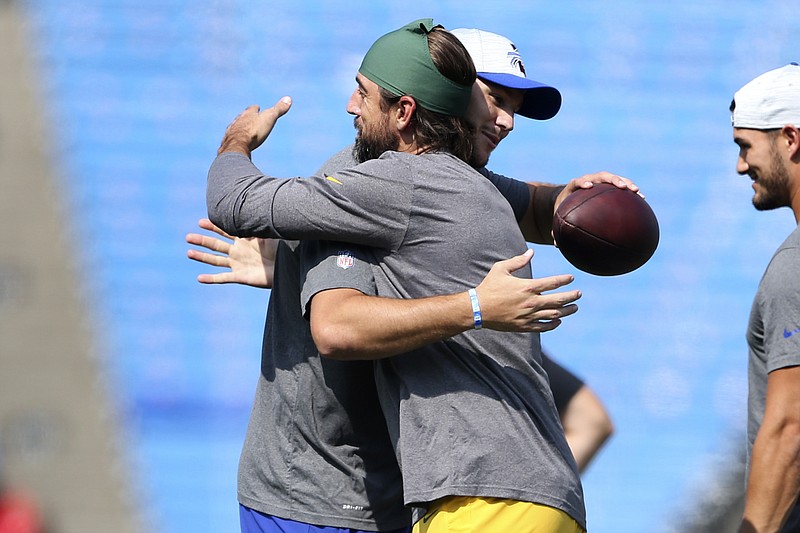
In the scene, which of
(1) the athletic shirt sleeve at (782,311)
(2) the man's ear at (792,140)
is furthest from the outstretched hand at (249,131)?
(2) the man's ear at (792,140)

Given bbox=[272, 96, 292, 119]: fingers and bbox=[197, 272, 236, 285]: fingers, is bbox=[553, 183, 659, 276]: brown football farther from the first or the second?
bbox=[197, 272, 236, 285]: fingers

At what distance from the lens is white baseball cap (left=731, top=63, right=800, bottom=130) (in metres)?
3.16

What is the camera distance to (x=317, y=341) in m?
2.28

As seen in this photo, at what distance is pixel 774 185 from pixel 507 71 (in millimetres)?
841

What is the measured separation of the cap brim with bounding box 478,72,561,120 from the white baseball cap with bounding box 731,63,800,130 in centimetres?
54

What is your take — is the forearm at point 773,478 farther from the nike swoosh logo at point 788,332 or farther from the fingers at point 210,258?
the fingers at point 210,258

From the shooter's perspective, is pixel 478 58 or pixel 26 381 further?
pixel 26 381

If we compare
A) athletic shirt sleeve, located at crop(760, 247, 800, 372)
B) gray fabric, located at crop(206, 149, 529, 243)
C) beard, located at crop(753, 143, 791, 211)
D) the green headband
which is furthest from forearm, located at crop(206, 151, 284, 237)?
beard, located at crop(753, 143, 791, 211)

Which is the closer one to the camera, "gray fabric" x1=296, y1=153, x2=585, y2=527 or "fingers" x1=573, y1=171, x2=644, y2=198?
"gray fabric" x1=296, y1=153, x2=585, y2=527

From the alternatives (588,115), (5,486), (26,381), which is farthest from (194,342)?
(588,115)

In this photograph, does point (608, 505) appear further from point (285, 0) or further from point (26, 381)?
point (285, 0)

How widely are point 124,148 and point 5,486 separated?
3.94 metres

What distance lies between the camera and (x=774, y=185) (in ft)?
10.3

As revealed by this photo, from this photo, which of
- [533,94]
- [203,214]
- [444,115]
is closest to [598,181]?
[533,94]
